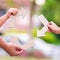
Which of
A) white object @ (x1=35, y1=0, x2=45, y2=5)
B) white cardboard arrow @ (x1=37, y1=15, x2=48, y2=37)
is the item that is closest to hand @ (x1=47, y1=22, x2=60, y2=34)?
white cardboard arrow @ (x1=37, y1=15, x2=48, y2=37)

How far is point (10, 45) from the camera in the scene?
6.54 ft

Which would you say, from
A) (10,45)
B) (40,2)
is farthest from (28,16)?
(10,45)

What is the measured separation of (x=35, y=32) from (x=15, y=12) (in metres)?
0.20

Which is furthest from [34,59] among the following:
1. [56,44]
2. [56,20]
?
[56,20]

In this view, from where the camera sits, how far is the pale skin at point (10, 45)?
1.97 meters

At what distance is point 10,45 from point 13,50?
0.04 m

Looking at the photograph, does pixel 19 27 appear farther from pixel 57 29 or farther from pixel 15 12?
pixel 57 29

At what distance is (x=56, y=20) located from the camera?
200cm

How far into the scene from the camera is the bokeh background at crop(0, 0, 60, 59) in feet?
6.49

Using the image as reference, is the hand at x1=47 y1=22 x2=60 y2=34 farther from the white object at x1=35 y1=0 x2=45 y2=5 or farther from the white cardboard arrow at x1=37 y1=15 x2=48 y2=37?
the white object at x1=35 y1=0 x2=45 y2=5

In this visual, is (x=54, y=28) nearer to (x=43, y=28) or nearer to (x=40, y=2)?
(x=43, y=28)

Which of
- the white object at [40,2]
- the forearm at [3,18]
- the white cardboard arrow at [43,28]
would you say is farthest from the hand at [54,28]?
the forearm at [3,18]

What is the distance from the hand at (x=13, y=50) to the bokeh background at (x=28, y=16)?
57mm

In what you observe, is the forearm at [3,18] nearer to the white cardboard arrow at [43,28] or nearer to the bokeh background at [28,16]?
the bokeh background at [28,16]
